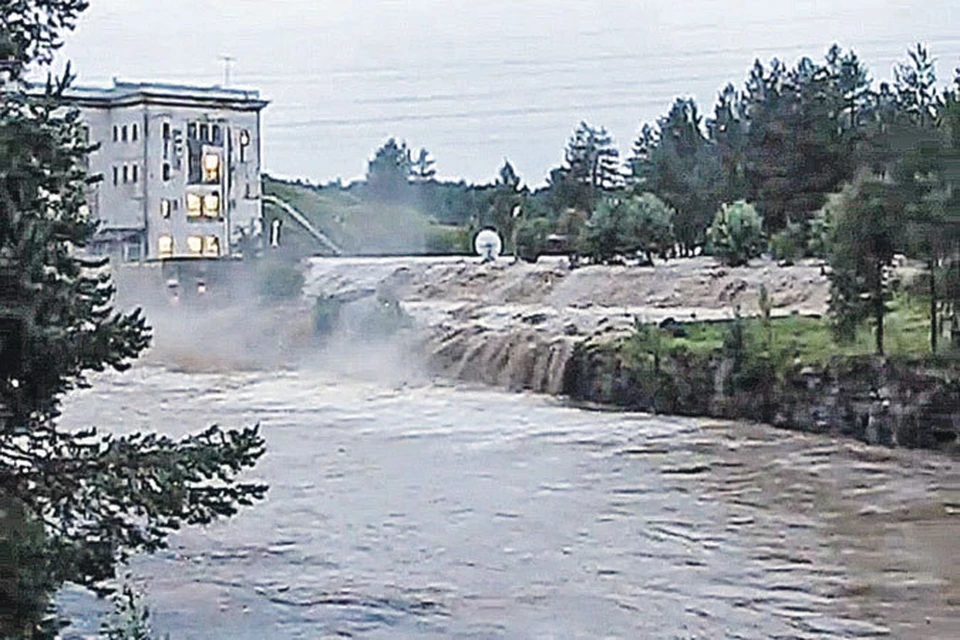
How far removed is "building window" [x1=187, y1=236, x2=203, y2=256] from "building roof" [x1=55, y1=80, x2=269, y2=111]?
356cm

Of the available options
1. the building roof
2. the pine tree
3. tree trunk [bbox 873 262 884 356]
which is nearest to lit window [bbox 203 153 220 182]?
the building roof

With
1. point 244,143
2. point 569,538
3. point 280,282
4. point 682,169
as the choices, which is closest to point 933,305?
point 569,538

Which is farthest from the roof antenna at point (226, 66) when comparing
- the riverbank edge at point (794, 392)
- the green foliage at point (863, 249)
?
the green foliage at point (863, 249)

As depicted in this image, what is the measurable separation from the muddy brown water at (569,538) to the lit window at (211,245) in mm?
21739

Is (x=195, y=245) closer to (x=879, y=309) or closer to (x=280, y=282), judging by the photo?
(x=280, y=282)

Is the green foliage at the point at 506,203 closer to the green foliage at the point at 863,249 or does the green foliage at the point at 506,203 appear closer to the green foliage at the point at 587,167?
the green foliage at the point at 587,167

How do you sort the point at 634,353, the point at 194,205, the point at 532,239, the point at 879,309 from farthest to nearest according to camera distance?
1. the point at 194,205
2. the point at 532,239
3. the point at 634,353
4. the point at 879,309

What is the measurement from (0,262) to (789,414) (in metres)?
12.8

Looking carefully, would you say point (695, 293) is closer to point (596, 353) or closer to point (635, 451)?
point (596, 353)

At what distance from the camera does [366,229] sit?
138 ft

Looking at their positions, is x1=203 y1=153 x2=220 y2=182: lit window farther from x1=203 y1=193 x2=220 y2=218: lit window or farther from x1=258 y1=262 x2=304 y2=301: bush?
x1=258 y1=262 x2=304 y2=301: bush

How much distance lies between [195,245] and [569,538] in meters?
29.1

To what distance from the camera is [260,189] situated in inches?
1533

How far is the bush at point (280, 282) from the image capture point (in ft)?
95.9
